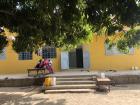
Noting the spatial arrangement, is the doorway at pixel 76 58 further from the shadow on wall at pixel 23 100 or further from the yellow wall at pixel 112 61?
the shadow on wall at pixel 23 100

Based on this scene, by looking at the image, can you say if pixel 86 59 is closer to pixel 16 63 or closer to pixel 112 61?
pixel 112 61

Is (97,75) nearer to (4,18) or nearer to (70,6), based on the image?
(4,18)

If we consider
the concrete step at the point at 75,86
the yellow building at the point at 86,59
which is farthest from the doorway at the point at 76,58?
the concrete step at the point at 75,86

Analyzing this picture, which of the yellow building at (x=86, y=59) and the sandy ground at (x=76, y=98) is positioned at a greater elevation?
the yellow building at (x=86, y=59)

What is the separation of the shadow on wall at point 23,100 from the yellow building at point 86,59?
30.1 feet

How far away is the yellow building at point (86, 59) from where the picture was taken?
83.5 feet

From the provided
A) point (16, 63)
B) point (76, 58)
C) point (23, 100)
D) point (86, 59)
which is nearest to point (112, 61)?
point (86, 59)

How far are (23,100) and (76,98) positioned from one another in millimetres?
2174

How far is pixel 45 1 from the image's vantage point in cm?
920

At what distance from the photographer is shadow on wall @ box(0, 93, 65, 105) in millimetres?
14438

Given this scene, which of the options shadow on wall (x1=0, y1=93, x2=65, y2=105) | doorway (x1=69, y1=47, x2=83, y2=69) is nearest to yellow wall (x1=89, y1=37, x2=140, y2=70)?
doorway (x1=69, y1=47, x2=83, y2=69)

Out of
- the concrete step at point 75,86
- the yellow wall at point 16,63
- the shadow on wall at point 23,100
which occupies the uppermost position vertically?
the yellow wall at point 16,63

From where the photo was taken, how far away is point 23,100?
15.2 meters

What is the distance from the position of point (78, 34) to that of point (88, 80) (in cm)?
538
